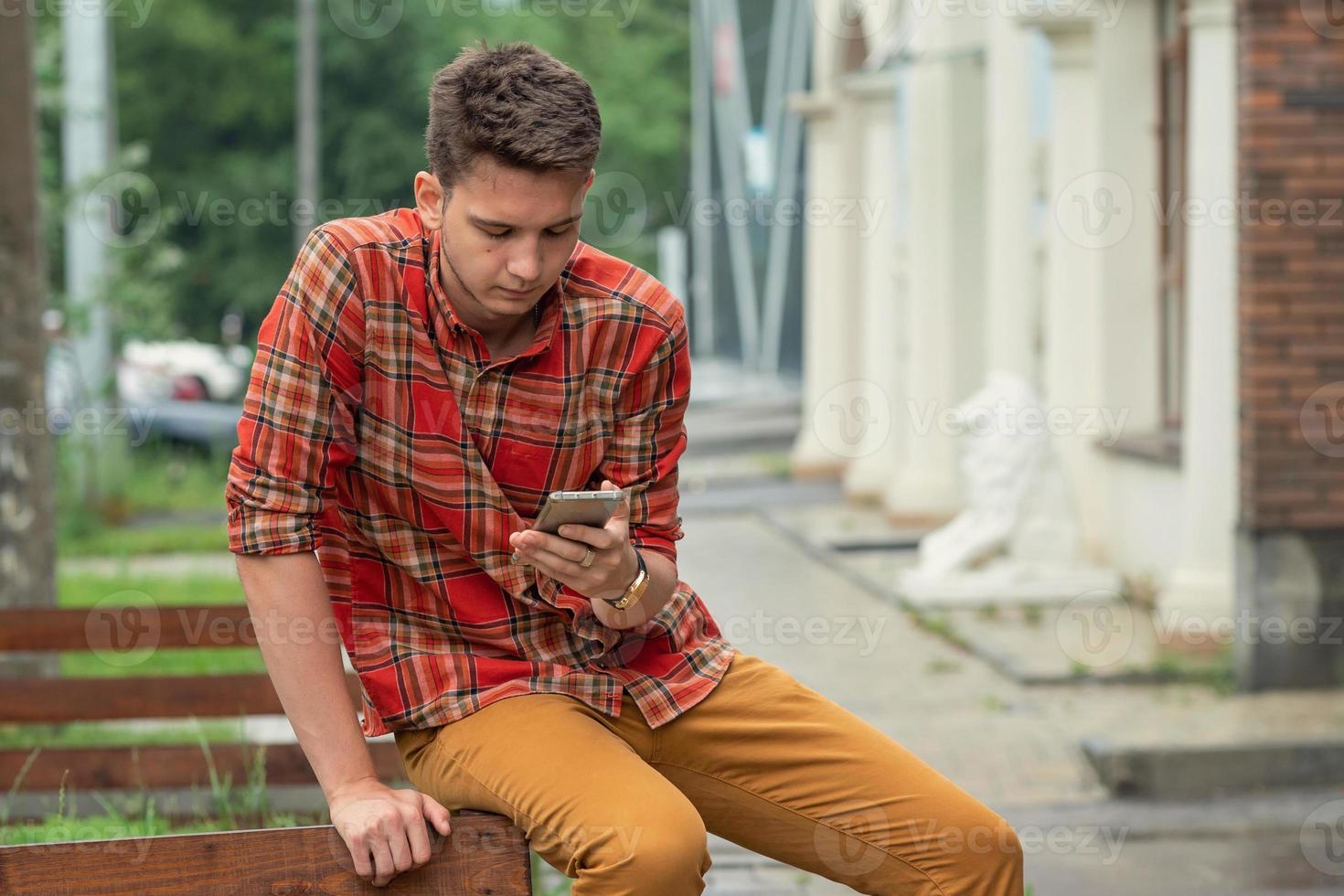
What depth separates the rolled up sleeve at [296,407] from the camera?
8.95 ft

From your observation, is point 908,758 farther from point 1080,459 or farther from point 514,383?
point 1080,459

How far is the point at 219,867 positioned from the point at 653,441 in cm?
94

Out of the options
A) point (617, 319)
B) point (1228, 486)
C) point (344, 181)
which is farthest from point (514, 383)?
point (344, 181)

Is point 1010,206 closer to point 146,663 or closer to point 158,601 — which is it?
point 158,601

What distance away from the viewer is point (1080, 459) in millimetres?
11109

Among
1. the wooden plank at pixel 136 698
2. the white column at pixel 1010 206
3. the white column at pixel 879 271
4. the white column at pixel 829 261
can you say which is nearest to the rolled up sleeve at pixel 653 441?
the wooden plank at pixel 136 698

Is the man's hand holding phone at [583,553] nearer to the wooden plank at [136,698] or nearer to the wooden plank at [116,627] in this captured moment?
the wooden plank at [136,698]

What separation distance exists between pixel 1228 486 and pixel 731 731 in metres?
6.40

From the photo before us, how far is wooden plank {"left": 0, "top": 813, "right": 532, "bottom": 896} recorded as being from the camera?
2613 mm

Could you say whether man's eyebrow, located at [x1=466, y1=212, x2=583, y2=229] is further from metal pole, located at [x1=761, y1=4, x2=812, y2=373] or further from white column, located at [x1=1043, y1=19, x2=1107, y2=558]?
metal pole, located at [x1=761, y1=4, x2=812, y2=373]

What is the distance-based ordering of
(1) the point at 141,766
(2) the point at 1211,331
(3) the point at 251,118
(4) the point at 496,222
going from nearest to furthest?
(4) the point at 496,222, (1) the point at 141,766, (2) the point at 1211,331, (3) the point at 251,118

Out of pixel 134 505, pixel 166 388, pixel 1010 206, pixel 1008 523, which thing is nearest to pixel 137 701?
pixel 1008 523

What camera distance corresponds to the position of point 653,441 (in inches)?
118

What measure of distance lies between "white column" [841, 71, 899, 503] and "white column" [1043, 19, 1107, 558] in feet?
14.3
